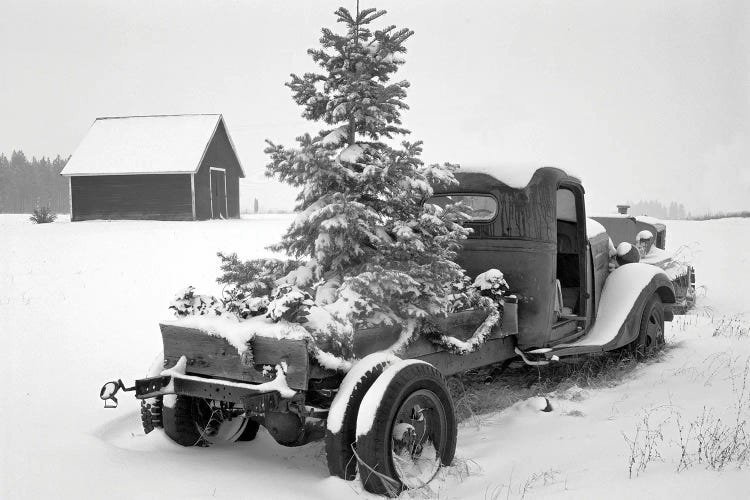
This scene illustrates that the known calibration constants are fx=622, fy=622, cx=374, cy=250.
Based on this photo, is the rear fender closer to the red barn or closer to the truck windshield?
the truck windshield

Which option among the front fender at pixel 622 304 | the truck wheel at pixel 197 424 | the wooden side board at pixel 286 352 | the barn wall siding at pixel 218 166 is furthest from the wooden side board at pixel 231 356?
the barn wall siding at pixel 218 166

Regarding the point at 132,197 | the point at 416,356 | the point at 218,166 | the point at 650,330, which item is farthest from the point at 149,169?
the point at 416,356

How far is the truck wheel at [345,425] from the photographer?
3.18 metres

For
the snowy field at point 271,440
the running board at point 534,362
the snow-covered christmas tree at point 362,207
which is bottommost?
the snowy field at point 271,440

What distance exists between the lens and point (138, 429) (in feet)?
14.5

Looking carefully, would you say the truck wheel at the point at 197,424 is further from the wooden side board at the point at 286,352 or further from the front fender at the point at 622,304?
the front fender at the point at 622,304

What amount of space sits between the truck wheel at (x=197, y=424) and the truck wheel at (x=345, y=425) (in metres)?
1.06

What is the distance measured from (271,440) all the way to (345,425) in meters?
1.37

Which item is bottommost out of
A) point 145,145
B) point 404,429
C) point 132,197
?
point 404,429

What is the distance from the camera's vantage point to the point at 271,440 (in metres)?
4.35

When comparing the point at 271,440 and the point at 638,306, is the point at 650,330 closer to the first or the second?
the point at 638,306

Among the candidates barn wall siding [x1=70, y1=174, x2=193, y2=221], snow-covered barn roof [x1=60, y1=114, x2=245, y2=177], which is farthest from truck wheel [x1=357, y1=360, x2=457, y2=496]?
barn wall siding [x1=70, y1=174, x2=193, y2=221]

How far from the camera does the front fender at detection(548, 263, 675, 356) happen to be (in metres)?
5.43

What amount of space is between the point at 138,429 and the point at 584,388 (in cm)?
358
